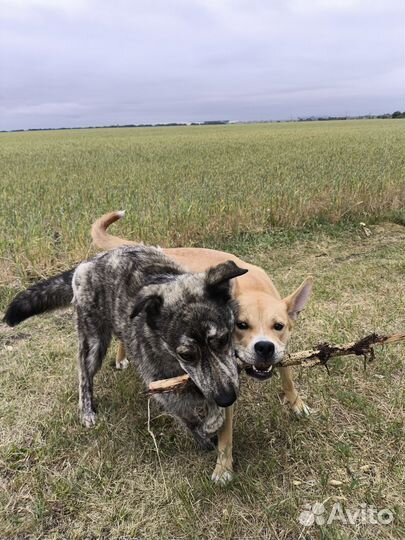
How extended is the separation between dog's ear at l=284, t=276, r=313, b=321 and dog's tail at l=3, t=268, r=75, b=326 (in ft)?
7.10

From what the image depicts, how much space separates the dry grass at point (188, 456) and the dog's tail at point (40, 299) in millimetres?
688

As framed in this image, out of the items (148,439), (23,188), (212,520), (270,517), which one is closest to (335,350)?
(270,517)

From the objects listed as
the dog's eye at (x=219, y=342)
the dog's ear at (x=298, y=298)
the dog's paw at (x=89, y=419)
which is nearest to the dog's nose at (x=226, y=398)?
the dog's eye at (x=219, y=342)

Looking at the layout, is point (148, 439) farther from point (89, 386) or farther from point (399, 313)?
point (399, 313)

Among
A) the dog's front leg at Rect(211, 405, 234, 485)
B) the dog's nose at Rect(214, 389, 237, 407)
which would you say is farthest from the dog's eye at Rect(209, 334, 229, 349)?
the dog's front leg at Rect(211, 405, 234, 485)

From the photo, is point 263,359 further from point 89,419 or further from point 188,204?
point 188,204

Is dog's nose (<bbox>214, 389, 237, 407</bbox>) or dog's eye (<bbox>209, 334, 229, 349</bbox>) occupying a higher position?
dog's eye (<bbox>209, 334, 229, 349</bbox>)

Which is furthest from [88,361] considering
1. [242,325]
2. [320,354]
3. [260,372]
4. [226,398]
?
[320,354]

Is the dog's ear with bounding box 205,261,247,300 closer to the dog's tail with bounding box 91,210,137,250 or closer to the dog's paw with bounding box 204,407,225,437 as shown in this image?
the dog's paw with bounding box 204,407,225,437

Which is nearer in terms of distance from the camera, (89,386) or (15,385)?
(89,386)

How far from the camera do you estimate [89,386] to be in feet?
13.6

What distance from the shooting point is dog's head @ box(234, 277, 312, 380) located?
3.29m

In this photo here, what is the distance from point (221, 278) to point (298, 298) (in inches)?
39.5

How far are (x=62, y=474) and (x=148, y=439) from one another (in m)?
0.70
